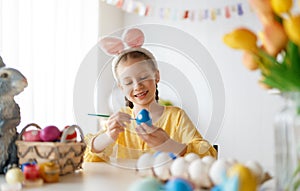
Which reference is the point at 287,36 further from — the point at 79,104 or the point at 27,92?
the point at 27,92

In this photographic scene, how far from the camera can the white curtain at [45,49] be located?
2252mm

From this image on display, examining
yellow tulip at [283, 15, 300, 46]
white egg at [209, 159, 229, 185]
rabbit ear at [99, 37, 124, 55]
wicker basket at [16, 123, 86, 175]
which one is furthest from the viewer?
rabbit ear at [99, 37, 124, 55]

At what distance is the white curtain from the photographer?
2252mm

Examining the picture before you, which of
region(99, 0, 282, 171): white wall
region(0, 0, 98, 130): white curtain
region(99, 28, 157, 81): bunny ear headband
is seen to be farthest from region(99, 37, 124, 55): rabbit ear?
region(99, 0, 282, 171): white wall

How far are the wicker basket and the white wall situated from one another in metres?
2.24

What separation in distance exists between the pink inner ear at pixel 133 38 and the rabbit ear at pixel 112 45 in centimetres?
2

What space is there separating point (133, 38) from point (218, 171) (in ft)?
2.18

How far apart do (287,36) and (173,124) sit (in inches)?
34.1

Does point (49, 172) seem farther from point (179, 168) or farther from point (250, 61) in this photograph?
point (250, 61)

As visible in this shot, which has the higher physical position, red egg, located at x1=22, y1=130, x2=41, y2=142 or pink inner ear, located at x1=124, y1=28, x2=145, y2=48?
pink inner ear, located at x1=124, y1=28, x2=145, y2=48

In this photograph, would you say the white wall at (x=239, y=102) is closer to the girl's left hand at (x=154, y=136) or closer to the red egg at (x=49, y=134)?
the girl's left hand at (x=154, y=136)

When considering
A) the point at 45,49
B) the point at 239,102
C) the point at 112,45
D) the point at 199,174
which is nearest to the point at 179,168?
the point at 199,174

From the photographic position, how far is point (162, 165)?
0.78 meters

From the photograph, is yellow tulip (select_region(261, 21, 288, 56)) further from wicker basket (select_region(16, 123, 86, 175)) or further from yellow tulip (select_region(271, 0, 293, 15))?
wicker basket (select_region(16, 123, 86, 175))
